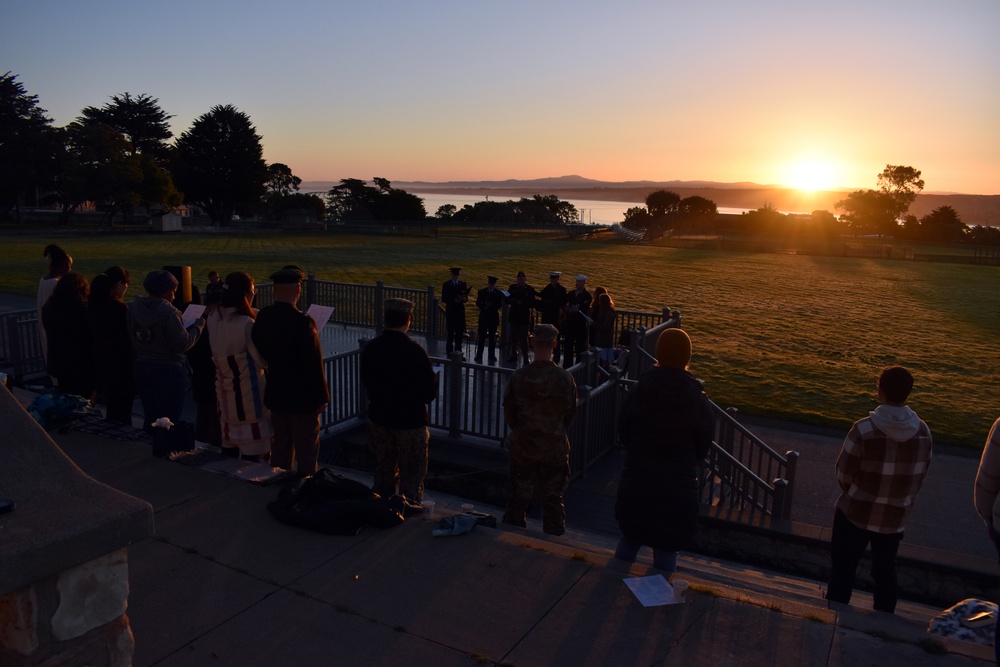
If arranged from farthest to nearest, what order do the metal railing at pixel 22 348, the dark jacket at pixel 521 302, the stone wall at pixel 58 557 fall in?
the dark jacket at pixel 521 302 < the metal railing at pixel 22 348 < the stone wall at pixel 58 557

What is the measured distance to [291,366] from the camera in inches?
227

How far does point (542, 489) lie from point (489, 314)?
27.1 feet

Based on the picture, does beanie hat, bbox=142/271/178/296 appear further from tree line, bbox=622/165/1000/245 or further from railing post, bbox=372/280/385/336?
tree line, bbox=622/165/1000/245

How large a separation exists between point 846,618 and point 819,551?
2926 millimetres

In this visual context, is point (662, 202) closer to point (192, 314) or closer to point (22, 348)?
point (22, 348)

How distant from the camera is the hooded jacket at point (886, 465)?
14.9 ft

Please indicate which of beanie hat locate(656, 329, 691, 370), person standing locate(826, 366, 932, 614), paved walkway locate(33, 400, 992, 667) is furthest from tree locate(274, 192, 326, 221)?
person standing locate(826, 366, 932, 614)

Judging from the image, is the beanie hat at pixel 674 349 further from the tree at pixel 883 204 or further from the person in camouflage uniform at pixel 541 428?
the tree at pixel 883 204

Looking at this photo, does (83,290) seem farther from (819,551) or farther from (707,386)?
(707,386)

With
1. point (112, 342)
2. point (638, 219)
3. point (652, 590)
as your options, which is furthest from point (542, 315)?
point (638, 219)

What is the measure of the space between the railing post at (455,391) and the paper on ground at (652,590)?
4387 millimetres

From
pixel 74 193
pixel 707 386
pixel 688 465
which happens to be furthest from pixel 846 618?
pixel 74 193

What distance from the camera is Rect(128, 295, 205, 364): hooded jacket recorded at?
21.6ft

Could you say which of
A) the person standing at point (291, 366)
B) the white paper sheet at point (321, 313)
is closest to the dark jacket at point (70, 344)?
the white paper sheet at point (321, 313)
